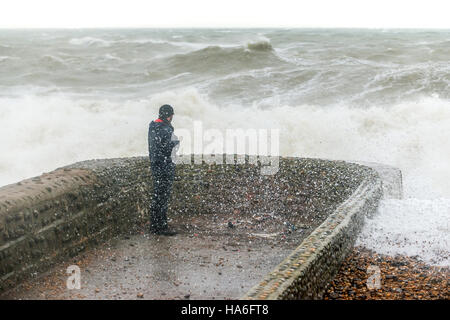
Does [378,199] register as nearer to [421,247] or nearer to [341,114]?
[421,247]

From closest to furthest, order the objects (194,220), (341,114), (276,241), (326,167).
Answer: (276,241) → (194,220) → (326,167) → (341,114)

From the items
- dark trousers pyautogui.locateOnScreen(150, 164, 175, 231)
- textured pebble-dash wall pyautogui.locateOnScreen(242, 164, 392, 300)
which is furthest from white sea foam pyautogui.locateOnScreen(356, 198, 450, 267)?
dark trousers pyautogui.locateOnScreen(150, 164, 175, 231)

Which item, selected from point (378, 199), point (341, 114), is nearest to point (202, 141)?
point (341, 114)

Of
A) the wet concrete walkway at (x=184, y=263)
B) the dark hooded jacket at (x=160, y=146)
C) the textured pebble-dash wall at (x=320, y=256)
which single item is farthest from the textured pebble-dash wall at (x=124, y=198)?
the dark hooded jacket at (x=160, y=146)

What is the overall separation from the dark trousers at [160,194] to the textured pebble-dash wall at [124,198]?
0.27 meters

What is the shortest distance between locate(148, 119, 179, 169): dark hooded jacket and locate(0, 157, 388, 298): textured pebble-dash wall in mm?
437

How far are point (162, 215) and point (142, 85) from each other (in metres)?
19.7

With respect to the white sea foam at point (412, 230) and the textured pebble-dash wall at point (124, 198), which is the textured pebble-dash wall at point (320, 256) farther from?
the white sea foam at point (412, 230)

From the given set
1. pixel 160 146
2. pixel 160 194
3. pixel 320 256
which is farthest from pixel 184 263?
pixel 320 256

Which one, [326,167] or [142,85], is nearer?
[326,167]

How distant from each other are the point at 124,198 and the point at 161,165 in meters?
0.55

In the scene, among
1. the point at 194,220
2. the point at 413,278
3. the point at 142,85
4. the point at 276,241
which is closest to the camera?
the point at 413,278

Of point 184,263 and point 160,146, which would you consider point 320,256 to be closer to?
point 184,263

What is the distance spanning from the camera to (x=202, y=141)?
45.5 feet
